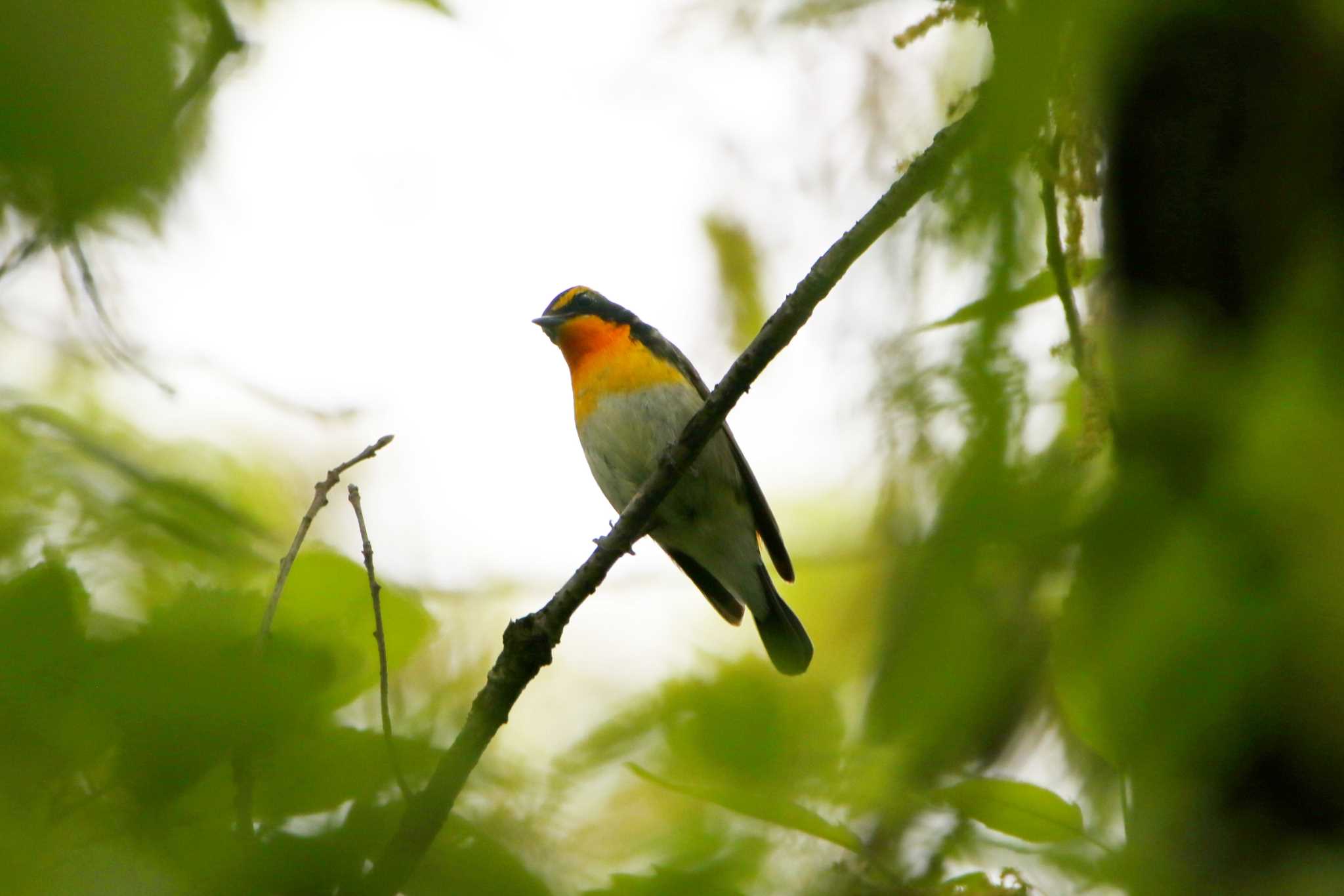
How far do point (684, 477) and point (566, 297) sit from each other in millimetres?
1631

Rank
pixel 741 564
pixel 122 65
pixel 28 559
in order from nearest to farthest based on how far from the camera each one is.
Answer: pixel 122 65
pixel 28 559
pixel 741 564

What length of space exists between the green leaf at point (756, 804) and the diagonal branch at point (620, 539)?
175 millimetres

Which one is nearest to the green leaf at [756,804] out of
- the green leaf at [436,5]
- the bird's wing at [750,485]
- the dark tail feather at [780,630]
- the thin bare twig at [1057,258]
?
the thin bare twig at [1057,258]

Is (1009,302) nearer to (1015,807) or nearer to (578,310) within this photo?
(1015,807)

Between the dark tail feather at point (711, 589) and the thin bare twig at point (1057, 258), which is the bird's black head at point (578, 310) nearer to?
the dark tail feather at point (711, 589)

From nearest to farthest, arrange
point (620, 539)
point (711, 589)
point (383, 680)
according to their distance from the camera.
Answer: point (383, 680) → point (620, 539) → point (711, 589)

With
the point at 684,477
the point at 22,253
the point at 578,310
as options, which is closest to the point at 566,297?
the point at 578,310

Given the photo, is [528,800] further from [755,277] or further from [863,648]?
[755,277]

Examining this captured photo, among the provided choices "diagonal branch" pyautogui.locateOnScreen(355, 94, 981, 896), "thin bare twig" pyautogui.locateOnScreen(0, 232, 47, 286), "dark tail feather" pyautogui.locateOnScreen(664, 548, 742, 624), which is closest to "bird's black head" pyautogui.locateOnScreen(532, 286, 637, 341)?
"dark tail feather" pyautogui.locateOnScreen(664, 548, 742, 624)

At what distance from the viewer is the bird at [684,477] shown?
5.17 metres

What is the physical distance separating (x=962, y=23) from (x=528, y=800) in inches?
45.8

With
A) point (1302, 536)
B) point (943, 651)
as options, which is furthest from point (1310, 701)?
point (943, 651)

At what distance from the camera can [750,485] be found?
5.27 meters

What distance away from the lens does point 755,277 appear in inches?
219
